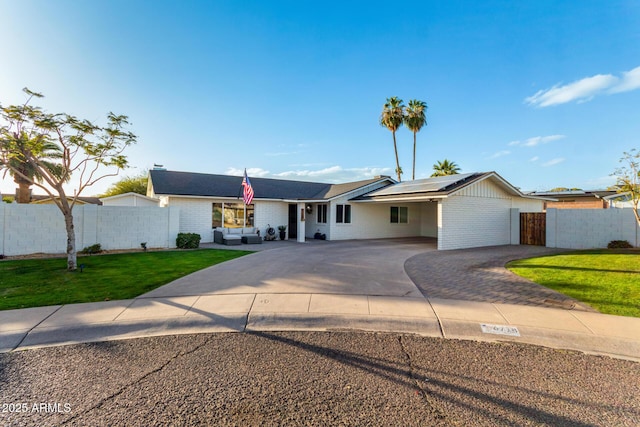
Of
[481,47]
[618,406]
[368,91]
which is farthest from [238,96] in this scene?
[618,406]

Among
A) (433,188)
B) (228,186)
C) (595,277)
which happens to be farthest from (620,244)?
(228,186)

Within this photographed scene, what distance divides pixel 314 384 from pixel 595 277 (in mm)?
8784

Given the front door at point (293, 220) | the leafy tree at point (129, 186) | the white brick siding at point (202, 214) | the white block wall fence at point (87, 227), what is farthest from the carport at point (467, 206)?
the leafy tree at point (129, 186)

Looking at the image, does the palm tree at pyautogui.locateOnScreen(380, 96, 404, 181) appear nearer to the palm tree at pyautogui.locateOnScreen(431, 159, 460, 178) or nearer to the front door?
the palm tree at pyautogui.locateOnScreen(431, 159, 460, 178)

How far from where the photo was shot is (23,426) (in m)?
2.46

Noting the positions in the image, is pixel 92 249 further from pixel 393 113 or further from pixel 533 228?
pixel 393 113

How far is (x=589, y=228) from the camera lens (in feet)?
44.3

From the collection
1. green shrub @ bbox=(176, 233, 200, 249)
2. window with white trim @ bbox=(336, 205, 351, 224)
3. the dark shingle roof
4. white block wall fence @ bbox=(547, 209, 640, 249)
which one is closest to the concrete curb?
green shrub @ bbox=(176, 233, 200, 249)

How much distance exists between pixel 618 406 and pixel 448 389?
5.18ft

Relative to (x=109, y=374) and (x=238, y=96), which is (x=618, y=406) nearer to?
(x=109, y=374)

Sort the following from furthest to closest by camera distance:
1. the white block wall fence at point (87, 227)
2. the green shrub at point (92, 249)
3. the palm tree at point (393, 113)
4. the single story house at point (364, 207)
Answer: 1. the palm tree at point (393, 113)
2. the single story house at point (364, 207)
3. the green shrub at point (92, 249)
4. the white block wall fence at point (87, 227)

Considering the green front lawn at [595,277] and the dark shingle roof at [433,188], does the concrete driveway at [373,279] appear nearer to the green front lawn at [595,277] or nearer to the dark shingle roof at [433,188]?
the green front lawn at [595,277]

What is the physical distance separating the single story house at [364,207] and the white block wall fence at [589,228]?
2019 millimetres

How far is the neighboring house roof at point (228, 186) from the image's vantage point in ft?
52.5
